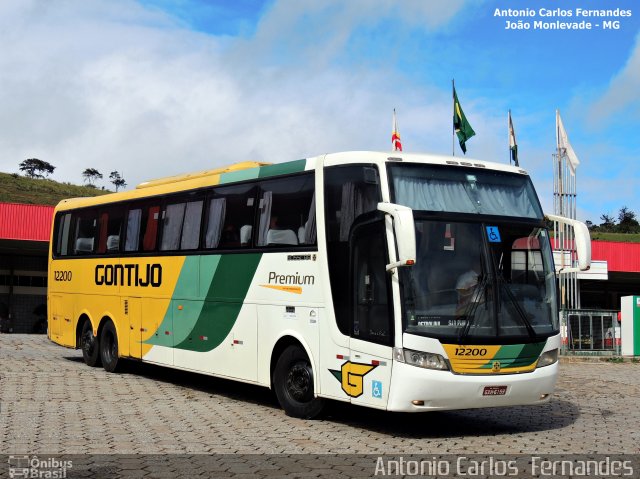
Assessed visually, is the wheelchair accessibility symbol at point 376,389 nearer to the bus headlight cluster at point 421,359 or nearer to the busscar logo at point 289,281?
the bus headlight cluster at point 421,359

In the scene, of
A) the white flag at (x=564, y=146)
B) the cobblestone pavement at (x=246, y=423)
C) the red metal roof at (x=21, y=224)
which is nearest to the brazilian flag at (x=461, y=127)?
the white flag at (x=564, y=146)

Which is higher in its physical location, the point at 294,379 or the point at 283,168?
the point at 283,168

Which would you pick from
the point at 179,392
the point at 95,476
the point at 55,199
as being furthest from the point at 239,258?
the point at 55,199

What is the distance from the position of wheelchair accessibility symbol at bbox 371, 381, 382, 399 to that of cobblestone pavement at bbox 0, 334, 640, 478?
49 cm

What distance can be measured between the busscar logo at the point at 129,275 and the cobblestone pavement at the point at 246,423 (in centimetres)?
177

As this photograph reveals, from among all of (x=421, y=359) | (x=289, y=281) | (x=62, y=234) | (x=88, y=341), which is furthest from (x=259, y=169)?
(x=62, y=234)

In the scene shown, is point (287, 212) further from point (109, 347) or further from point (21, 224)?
point (21, 224)

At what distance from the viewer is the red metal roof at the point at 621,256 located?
137 ft

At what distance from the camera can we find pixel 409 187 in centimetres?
1036

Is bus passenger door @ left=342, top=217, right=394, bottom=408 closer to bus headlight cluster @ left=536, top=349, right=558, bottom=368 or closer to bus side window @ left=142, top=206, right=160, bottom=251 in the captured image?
bus headlight cluster @ left=536, top=349, right=558, bottom=368

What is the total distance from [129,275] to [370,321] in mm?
7191

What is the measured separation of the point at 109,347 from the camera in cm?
1712

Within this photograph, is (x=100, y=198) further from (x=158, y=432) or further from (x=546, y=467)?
(x=546, y=467)

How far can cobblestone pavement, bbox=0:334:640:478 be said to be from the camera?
362 inches
